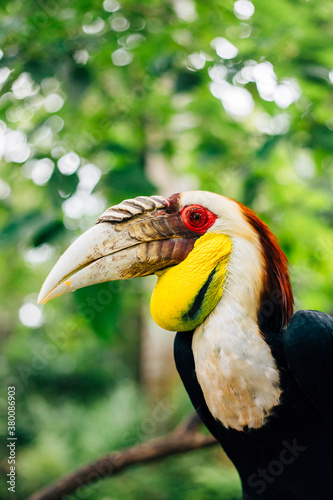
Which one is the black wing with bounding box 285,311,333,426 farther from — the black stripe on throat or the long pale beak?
the long pale beak

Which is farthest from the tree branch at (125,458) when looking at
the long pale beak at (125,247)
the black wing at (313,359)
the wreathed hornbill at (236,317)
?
the long pale beak at (125,247)

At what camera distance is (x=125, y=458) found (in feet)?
7.78

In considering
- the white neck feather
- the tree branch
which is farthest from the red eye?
the tree branch

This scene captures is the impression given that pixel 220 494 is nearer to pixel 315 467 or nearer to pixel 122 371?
pixel 315 467

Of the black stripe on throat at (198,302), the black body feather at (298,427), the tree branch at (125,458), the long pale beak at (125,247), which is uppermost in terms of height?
the long pale beak at (125,247)

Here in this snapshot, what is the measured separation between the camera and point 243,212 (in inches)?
55.5

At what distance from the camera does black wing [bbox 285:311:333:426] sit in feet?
4.11

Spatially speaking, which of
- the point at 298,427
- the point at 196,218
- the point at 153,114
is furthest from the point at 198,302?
the point at 153,114

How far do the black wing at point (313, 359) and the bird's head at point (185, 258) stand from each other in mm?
114

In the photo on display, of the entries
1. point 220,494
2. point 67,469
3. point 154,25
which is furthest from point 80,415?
point 154,25

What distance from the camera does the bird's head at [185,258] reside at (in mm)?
1300

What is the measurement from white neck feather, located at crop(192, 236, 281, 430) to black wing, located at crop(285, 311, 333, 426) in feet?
0.22

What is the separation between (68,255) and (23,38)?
1.37m

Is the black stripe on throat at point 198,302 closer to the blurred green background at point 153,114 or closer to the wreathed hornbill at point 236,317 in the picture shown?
the wreathed hornbill at point 236,317
